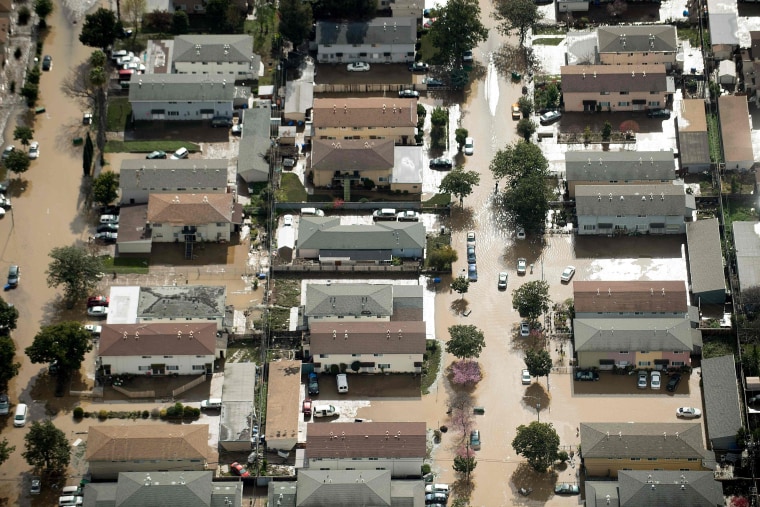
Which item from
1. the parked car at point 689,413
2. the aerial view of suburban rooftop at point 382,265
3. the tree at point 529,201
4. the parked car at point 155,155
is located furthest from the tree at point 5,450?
the parked car at point 689,413

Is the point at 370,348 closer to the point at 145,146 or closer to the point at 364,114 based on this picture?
the point at 364,114

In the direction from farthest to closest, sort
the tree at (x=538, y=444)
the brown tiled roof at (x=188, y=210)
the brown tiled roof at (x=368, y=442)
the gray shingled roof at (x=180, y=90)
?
the gray shingled roof at (x=180, y=90), the brown tiled roof at (x=188, y=210), the brown tiled roof at (x=368, y=442), the tree at (x=538, y=444)

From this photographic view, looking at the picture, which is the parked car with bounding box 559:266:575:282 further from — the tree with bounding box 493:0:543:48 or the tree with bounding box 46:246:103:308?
the tree with bounding box 46:246:103:308

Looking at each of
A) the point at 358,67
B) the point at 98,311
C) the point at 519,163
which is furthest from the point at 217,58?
the point at 98,311

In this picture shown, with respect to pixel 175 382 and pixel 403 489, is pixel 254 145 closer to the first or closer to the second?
pixel 175 382

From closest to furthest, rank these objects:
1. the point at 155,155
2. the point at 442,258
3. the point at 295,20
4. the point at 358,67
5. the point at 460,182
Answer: the point at 442,258 < the point at 460,182 < the point at 155,155 < the point at 295,20 < the point at 358,67

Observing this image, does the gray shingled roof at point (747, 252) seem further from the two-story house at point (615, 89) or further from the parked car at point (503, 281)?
the parked car at point (503, 281)
